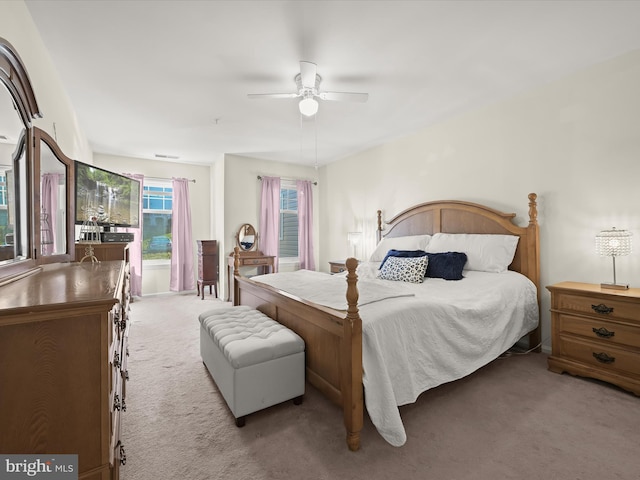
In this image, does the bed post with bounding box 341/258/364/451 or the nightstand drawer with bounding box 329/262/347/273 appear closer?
the bed post with bounding box 341/258/364/451

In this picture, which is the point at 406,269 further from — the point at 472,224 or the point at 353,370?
the point at 353,370

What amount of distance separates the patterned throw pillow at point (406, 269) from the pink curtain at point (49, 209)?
2.73 meters

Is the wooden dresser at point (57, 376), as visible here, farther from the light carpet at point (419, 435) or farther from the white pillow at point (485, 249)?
the white pillow at point (485, 249)

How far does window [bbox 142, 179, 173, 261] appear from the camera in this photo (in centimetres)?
554

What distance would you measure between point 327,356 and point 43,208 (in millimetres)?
1957

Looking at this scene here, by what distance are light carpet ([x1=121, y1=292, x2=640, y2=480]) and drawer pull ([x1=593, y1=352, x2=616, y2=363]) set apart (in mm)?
196

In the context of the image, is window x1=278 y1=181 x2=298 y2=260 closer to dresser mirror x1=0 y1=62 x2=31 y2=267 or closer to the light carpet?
the light carpet

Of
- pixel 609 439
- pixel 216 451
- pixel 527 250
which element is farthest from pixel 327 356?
pixel 527 250

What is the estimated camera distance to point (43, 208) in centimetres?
182

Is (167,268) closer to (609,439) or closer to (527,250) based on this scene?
(527,250)

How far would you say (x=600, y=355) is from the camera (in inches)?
86.8

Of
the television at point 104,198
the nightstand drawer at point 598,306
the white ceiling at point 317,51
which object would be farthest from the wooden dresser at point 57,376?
the nightstand drawer at point 598,306

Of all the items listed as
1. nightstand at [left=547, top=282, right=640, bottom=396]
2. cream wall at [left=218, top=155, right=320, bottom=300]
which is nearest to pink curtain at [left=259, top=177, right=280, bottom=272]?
cream wall at [left=218, top=155, right=320, bottom=300]

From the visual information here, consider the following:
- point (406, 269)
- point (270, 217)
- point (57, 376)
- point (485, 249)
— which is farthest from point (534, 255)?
point (270, 217)
